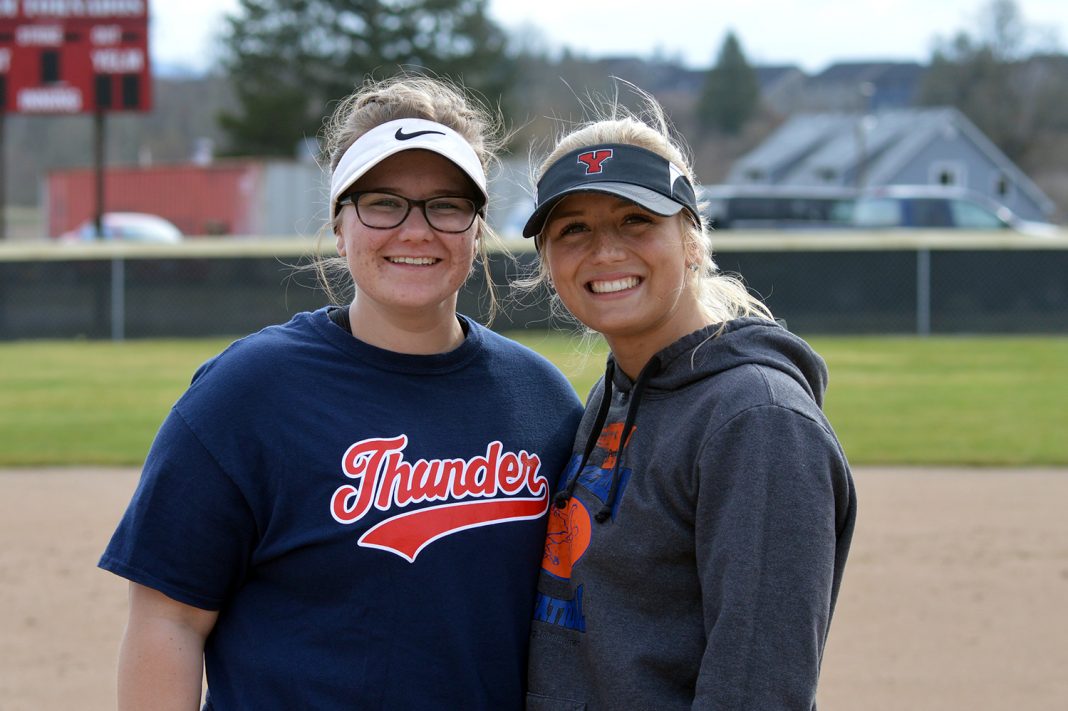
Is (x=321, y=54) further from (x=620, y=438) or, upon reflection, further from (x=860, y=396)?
(x=620, y=438)

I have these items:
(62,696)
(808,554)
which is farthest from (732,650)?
(62,696)

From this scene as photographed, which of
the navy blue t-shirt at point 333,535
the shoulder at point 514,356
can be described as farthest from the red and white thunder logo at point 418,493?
the shoulder at point 514,356

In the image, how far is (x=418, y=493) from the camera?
7.32ft

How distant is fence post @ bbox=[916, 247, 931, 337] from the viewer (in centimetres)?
1706

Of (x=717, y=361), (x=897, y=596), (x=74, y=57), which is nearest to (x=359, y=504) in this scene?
(x=717, y=361)

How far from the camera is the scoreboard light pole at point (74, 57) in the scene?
787 inches

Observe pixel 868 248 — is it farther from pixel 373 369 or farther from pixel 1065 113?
pixel 1065 113

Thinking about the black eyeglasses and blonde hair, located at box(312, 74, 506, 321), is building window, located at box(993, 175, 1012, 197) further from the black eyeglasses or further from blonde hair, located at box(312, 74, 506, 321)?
the black eyeglasses

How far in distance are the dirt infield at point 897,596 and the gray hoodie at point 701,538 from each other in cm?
259

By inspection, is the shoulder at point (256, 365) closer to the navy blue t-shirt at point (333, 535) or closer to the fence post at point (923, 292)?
the navy blue t-shirt at point (333, 535)

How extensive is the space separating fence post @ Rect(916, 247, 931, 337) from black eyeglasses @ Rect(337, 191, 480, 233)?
15.7 m

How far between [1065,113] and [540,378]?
78558mm

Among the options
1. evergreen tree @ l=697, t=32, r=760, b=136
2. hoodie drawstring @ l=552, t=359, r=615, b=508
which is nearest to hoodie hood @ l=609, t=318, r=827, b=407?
hoodie drawstring @ l=552, t=359, r=615, b=508

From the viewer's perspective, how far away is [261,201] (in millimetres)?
37438
